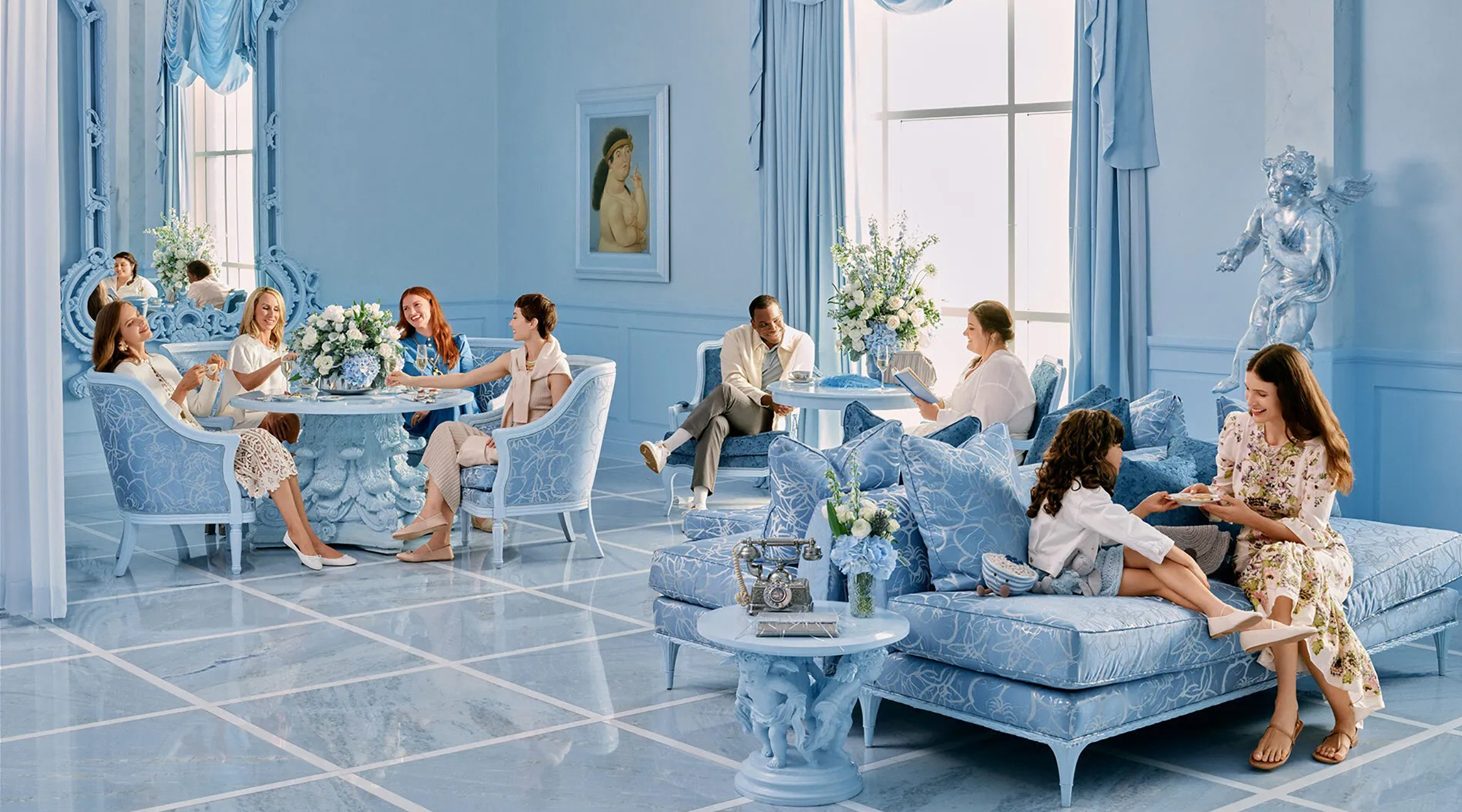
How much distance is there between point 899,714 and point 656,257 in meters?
6.22

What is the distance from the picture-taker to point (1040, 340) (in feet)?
28.3

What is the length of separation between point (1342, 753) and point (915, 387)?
319 centimetres

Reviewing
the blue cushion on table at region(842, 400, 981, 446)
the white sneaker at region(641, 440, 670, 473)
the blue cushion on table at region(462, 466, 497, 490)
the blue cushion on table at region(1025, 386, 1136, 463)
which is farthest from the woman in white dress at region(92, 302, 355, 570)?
the blue cushion on table at region(1025, 386, 1136, 463)

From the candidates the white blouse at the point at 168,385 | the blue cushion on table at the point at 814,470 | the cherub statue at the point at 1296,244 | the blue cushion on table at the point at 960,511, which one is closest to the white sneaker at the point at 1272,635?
the blue cushion on table at the point at 960,511

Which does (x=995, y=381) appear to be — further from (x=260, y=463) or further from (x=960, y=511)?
(x=260, y=463)

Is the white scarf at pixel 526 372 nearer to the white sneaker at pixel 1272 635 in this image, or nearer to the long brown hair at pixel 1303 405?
the long brown hair at pixel 1303 405

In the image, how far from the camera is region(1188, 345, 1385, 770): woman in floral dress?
460 centimetres

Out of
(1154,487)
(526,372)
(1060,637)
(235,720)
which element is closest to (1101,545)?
(1060,637)

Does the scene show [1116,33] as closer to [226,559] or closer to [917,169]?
[917,169]

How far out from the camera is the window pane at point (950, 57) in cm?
877

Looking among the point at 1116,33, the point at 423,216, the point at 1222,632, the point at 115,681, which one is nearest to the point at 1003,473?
the point at 1222,632

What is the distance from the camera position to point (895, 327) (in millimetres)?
8023

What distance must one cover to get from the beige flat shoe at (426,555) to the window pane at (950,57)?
396 centimetres

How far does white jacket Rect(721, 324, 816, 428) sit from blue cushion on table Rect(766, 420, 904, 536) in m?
3.66
